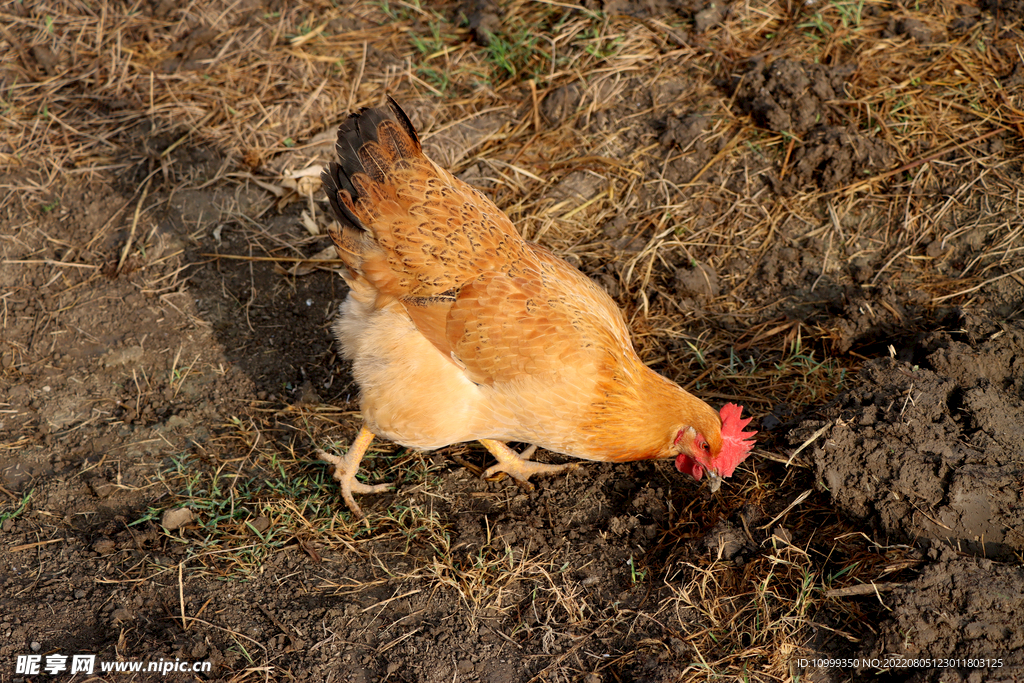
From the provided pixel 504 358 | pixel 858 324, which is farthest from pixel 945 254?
pixel 504 358

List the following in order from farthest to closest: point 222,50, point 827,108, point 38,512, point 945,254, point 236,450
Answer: point 222,50, point 827,108, point 945,254, point 236,450, point 38,512

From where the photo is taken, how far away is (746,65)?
14.0 ft

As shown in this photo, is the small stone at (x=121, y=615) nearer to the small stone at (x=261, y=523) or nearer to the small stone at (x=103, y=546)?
the small stone at (x=103, y=546)

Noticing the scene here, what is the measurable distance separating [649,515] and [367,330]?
1.49m

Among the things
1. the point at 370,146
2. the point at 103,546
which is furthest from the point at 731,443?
the point at 103,546

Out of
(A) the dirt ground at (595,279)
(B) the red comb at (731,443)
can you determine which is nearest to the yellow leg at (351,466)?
(A) the dirt ground at (595,279)

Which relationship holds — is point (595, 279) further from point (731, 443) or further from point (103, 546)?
point (103, 546)

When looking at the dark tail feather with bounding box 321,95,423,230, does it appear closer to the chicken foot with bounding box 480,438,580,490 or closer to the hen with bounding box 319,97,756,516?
the hen with bounding box 319,97,756,516

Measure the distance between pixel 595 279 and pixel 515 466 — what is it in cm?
121

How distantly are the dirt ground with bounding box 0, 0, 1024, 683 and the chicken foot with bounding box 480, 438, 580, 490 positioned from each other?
76 mm

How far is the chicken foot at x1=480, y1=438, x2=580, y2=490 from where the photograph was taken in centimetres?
330

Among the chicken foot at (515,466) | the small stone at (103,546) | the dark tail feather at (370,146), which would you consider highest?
the dark tail feather at (370,146)

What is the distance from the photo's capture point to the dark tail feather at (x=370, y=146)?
3.01m

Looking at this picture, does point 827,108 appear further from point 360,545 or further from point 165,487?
point 165,487
